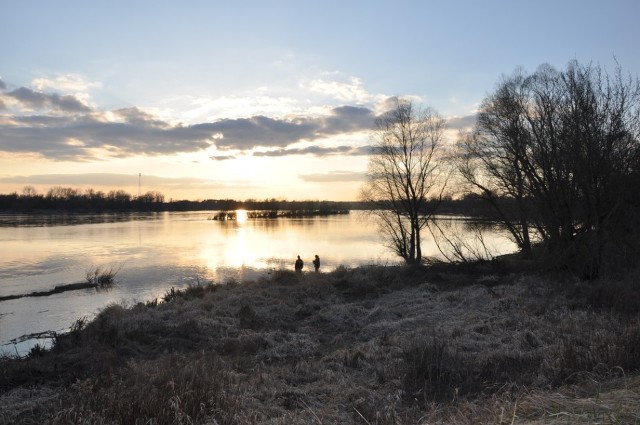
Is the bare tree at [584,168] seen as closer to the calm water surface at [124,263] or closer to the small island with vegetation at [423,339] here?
the small island with vegetation at [423,339]

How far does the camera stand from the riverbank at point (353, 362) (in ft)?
18.6

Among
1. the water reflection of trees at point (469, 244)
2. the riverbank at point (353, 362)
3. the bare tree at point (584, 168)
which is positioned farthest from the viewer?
the water reflection of trees at point (469, 244)

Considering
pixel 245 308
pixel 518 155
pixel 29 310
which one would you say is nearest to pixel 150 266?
pixel 29 310

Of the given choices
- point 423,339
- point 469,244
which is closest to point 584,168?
point 423,339

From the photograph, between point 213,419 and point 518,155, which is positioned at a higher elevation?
point 518,155

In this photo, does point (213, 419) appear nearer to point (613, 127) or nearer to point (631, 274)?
point (631, 274)

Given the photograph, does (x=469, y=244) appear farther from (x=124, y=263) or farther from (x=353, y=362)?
(x=353, y=362)

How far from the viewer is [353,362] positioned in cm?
898

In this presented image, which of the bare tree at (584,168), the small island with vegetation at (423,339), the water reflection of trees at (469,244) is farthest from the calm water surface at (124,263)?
the bare tree at (584,168)

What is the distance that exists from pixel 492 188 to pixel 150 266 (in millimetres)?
23912

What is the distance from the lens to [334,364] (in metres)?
8.98

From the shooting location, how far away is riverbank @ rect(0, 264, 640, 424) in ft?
18.6

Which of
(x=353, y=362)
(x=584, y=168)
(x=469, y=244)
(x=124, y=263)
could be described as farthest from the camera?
(x=469, y=244)

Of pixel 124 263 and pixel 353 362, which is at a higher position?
pixel 353 362
